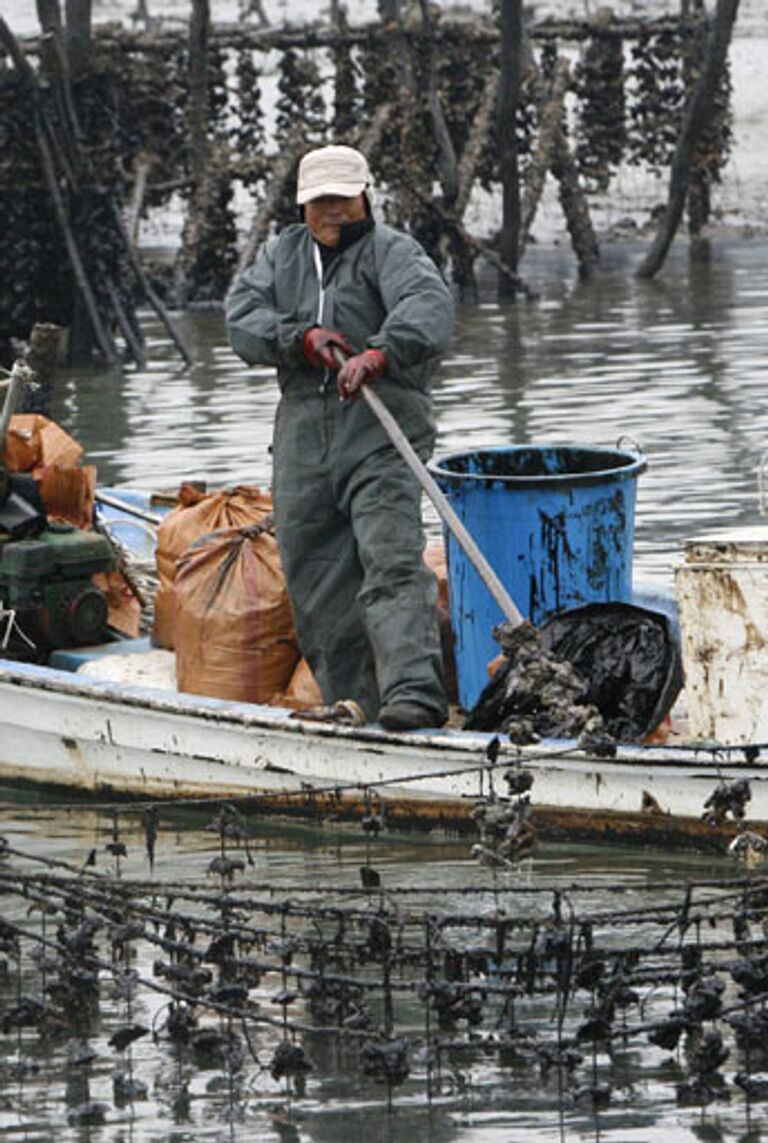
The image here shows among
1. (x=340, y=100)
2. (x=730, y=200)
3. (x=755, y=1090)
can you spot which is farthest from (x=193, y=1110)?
(x=730, y=200)

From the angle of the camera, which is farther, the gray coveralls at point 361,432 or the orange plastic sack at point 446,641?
the orange plastic sack at point 446,641

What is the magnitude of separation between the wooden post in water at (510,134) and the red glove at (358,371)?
1384cm

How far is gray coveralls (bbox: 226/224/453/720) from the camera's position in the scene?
27.5ft

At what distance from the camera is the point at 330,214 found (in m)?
8.40

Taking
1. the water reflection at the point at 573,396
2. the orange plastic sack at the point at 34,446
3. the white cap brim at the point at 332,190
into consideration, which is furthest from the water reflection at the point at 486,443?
the white cap brim at the point at 332,190

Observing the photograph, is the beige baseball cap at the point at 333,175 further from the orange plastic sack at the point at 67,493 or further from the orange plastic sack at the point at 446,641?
the orange plastic sack at the point at 67,493

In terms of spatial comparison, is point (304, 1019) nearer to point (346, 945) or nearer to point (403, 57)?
point (346, 945)

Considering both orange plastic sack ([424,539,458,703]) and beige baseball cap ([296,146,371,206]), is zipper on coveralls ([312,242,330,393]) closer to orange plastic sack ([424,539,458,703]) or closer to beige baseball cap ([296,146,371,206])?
beige baseball cap ([296,146,371,206])

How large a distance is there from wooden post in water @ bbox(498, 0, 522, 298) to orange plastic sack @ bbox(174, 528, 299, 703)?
1316 cm

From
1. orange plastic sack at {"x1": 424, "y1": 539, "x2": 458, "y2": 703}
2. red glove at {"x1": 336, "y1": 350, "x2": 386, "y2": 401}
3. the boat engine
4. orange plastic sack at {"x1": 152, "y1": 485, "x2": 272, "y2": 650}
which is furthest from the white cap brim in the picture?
the boat engine

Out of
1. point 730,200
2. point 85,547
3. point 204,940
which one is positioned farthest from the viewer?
point 730,200

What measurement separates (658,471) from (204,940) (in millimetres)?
7356

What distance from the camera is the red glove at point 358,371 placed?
8086mm

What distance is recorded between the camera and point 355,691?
8.79m
